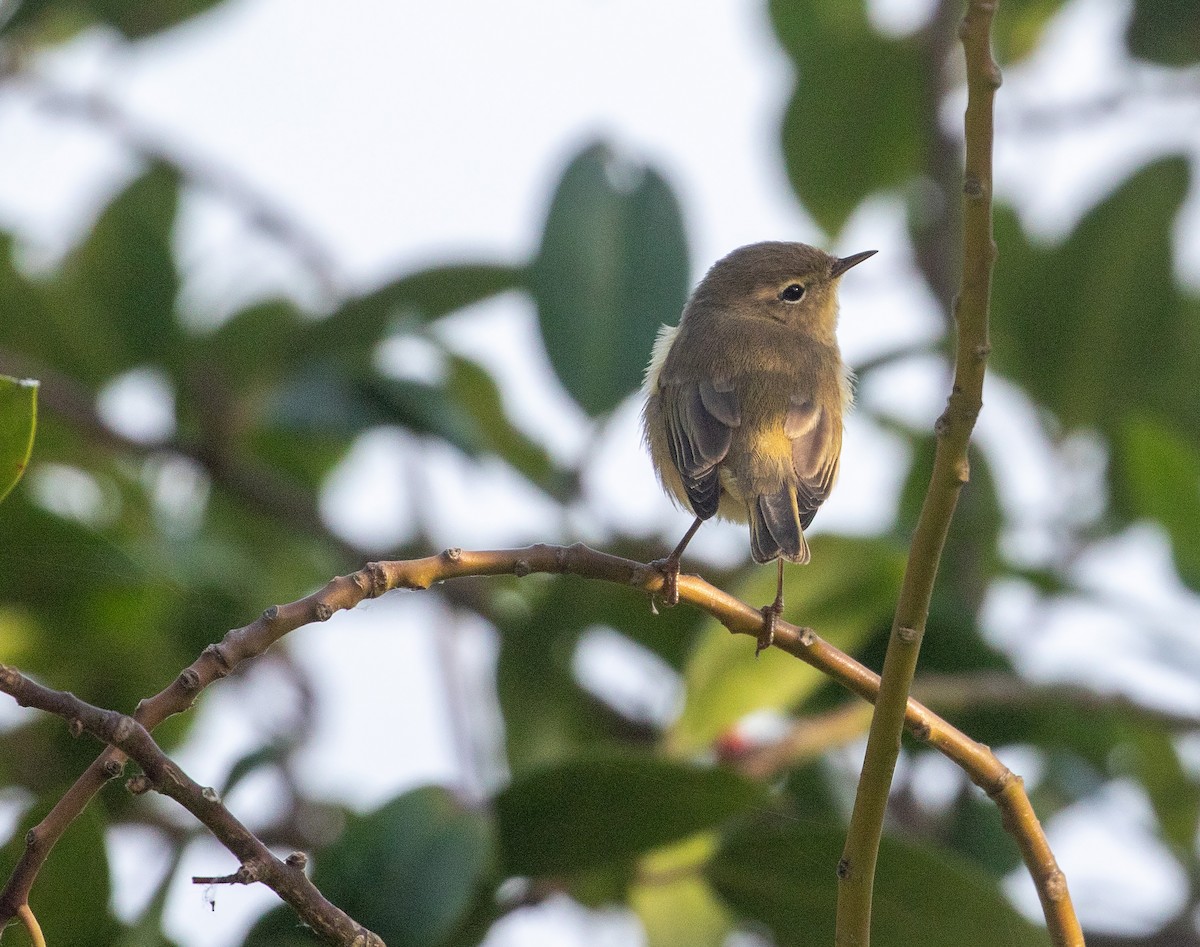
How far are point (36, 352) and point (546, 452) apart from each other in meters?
1.71

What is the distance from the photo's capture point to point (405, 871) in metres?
2.84

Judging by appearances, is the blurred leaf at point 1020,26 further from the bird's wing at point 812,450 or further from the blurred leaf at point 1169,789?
the blurred leaf at point 1169,789

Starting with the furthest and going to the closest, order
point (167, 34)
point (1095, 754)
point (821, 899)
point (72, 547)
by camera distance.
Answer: point (167, 34) < point (1095, 754) < point (821, 899) < point (72, 547)

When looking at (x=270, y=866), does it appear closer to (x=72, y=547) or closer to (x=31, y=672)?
(x=72, y=547)

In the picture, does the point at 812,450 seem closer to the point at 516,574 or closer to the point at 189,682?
the point at 516,574

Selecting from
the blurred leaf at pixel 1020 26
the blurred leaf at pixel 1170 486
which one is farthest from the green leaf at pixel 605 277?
the blurred leaf at pixel 1020 26

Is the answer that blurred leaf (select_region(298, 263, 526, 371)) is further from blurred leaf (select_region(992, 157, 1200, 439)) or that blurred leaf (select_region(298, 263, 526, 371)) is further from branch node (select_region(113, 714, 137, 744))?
branch node (select_region(113, 714, 137, 744))

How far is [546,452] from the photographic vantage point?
4258 mm

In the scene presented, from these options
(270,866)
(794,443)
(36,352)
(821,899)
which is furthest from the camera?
(36,352)

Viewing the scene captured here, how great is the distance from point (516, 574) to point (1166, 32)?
3650 millimetres

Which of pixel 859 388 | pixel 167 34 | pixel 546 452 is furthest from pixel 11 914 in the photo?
pixel 167 34

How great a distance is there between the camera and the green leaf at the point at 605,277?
4.12m

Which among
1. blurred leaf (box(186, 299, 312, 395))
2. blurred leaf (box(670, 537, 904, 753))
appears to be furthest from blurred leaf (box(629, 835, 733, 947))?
blurred leaf (box(186, 299, 312, 395))

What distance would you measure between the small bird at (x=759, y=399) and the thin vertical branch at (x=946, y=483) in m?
0.97
